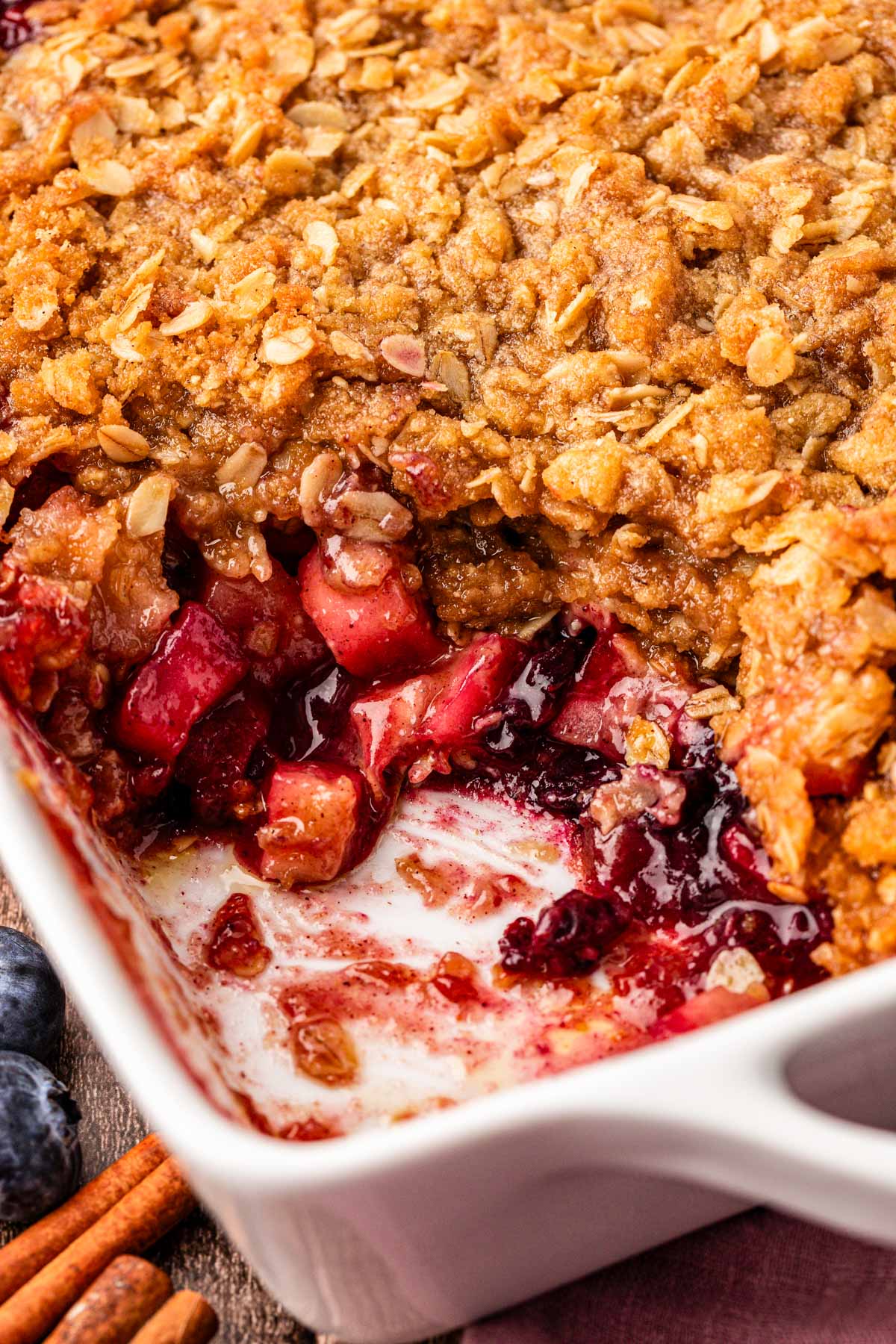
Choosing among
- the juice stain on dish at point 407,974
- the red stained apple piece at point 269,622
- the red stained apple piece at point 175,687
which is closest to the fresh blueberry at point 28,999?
the juice stain on dish at point 407,974

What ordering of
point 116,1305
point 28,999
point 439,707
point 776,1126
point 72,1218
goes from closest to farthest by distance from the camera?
point 776,1126 → point 116,1305 → point 72,1218 → point 28,999 → point 439,707

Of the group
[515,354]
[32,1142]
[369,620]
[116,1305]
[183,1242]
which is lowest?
[183,1242]

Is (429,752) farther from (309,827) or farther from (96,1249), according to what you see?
(96,1249)

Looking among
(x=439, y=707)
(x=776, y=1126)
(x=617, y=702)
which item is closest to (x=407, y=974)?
(x=439, y=707)

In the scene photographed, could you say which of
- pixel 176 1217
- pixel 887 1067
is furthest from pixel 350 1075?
pixel 887 1067

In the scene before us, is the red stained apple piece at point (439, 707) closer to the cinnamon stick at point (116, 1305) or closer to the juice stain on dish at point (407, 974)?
the juice stain on dish at point (407, 974)

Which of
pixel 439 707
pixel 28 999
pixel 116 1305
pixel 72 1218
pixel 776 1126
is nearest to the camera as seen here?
pixel 776 1126
